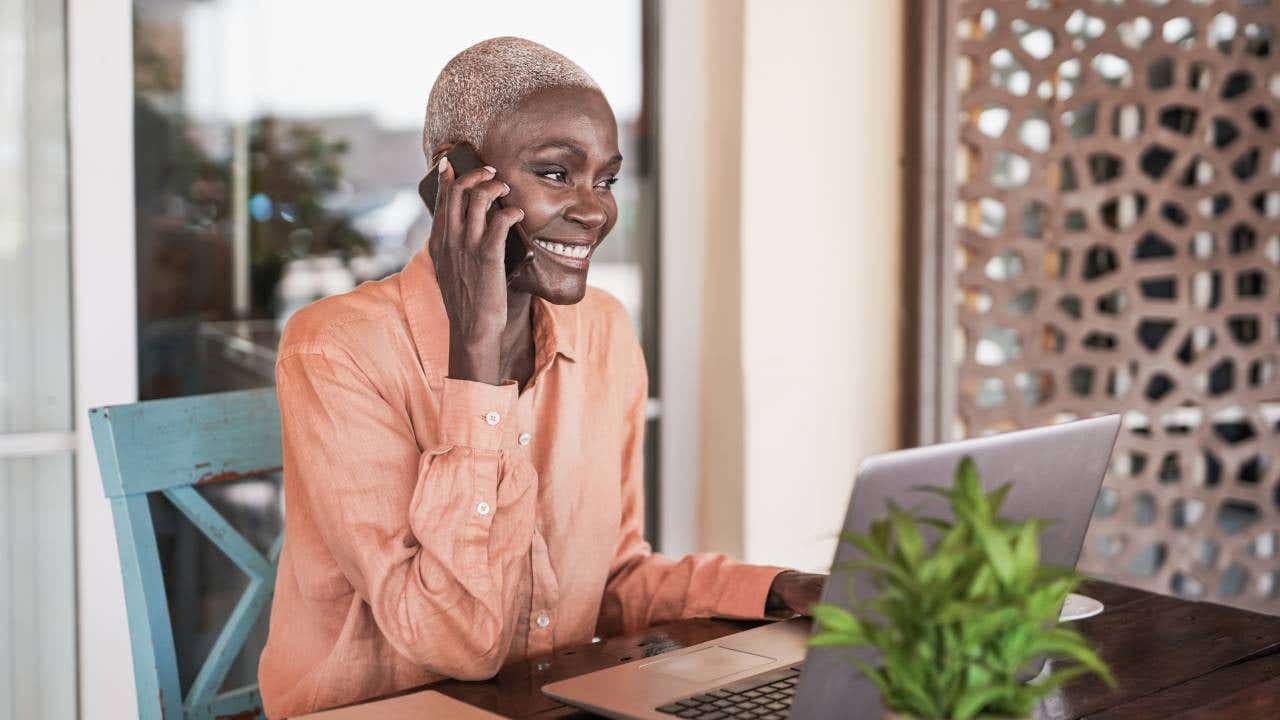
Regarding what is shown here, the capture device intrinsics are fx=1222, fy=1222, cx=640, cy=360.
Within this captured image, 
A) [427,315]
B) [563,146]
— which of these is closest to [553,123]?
[563,146]

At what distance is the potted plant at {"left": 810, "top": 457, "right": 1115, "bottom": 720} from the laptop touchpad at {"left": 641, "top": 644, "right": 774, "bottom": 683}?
50 cm

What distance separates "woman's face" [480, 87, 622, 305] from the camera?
145 centimetres

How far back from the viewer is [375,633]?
4.62 ft

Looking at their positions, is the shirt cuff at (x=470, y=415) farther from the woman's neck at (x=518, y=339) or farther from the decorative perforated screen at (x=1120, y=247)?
the decorative perforated screen at (x=1120, y=247)

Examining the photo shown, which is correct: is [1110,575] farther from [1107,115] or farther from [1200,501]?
[1107,115]

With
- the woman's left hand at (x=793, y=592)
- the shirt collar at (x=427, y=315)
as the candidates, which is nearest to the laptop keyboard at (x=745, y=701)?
the woman's left hand at (x=793, y=592)

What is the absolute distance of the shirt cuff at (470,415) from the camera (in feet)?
4.45

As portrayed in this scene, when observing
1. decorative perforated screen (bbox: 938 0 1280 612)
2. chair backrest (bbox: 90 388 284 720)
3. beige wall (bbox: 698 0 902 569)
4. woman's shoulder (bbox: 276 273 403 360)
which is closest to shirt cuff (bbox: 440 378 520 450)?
woman's shoulder (bbox: 276 273 403 360)

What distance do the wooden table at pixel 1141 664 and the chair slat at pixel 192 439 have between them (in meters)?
0.48

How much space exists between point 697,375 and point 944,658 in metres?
2.24

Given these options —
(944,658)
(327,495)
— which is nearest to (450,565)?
(327,495)

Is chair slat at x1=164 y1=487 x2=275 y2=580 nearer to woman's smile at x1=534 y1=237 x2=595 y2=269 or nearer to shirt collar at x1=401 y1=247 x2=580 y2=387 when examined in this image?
shirt collar at x1=401 y1=247 x2=580 y2=387

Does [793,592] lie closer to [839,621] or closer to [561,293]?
[561,293]

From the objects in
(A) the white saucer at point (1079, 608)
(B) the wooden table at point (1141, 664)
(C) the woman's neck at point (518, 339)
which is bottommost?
(B) the wooden table at point (1141, 664)
